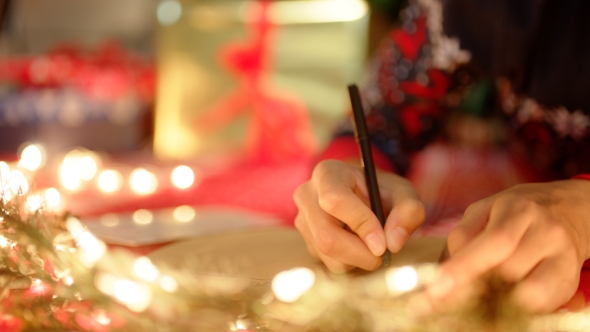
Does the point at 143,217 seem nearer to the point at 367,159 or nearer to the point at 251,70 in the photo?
the point at 367,159

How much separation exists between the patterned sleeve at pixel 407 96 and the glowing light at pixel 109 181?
353mm

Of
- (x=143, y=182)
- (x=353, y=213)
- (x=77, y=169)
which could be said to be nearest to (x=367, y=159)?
(x=353, y=213)

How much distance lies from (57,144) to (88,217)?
67 cm

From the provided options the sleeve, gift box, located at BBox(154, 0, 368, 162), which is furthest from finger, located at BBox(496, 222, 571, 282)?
gift box, located at BBox(154, 0, 368, 162)

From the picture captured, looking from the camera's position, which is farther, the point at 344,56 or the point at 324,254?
the point at 344,56

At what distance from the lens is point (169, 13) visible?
1257 millimetres

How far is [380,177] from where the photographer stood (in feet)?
1.46

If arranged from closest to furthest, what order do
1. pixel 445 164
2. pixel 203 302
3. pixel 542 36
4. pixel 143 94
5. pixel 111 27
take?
1. pixel 203 302
2. pixel 542 36
3. pixel 445 164
4. pixel 143 94
5. pixel 111 27

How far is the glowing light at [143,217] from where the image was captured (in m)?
0.59

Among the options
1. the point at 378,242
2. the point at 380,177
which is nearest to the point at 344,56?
the point at 380,177

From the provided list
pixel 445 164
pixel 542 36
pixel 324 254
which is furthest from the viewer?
pixel 445 164

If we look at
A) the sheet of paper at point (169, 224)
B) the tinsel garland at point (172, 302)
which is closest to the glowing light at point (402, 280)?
the tinsel garland at point (172, 302)

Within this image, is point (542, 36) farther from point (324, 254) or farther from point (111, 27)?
point (111, 27)

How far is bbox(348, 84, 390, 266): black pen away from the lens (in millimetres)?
377
